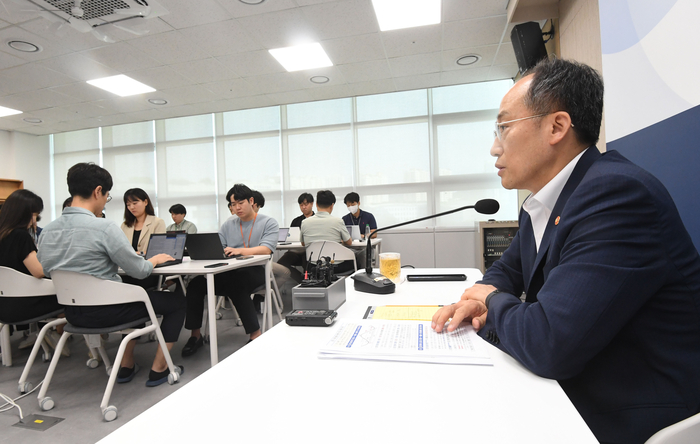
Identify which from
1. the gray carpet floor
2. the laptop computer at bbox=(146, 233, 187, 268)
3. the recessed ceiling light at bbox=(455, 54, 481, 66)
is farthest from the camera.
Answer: the recessed ceiling light at bbox=(455, 54, 481, 66)

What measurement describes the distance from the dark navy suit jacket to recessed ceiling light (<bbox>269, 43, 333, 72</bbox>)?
3978 mm

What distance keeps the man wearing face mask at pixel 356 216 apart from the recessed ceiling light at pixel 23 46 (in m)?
4.01

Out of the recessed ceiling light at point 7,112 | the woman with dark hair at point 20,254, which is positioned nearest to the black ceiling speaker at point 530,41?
the woman with dark hair at point 20,254

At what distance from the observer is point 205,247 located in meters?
2.85

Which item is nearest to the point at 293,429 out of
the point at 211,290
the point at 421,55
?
the point at 211,290

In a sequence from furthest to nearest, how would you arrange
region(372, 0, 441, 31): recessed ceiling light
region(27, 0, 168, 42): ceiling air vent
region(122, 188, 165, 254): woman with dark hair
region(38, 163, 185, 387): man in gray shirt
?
region(122, 188, 165, 254): woman with dark hair, region(372, 0, 441, 31): recessed ceiling light, region(27, 0, 168, 42): ceiling air vent, region(38, 163, 185, 387): man in gray shirt

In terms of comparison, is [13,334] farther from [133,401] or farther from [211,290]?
[211,290]

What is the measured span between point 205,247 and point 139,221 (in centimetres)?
131

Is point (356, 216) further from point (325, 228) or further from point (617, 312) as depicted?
point (617, 312)

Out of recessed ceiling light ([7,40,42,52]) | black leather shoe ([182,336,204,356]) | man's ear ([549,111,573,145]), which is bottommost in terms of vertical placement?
black leather shoe ([182,336,204,356])

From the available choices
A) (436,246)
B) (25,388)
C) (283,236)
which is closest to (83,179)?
(25,388)

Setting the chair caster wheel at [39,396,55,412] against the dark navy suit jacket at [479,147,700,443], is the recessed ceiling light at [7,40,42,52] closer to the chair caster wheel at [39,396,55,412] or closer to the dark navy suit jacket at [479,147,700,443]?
the chair caster wheel at [39,396,55,412]

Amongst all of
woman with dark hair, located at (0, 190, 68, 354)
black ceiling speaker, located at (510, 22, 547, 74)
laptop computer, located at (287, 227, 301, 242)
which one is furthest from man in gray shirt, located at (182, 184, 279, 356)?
black ceiling speaker, located at (510, 22, 547, 74)

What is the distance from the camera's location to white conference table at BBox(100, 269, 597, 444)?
0.50m
